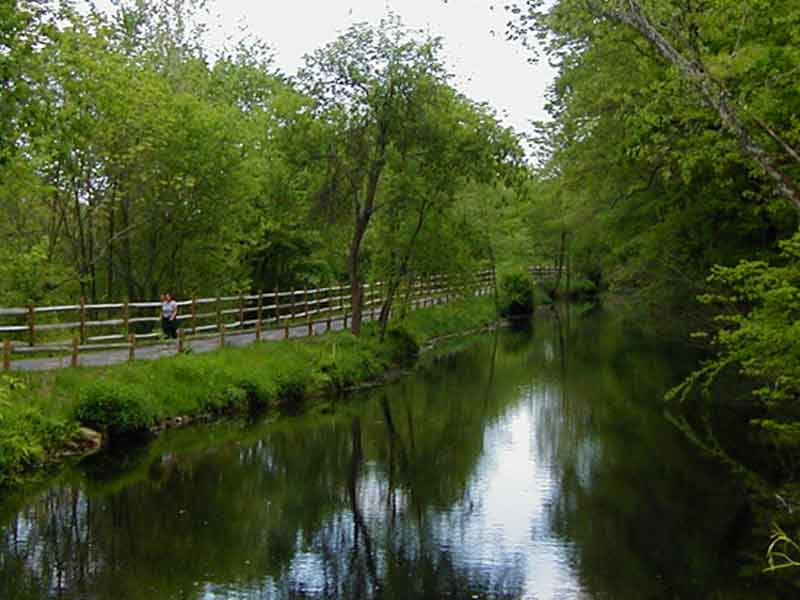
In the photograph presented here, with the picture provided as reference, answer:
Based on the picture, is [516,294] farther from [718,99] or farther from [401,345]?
[718,99]

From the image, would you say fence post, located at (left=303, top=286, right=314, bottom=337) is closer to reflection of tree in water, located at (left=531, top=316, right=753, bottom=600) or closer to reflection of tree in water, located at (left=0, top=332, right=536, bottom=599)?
reflection of tree in water, located at (left=531, top=316, right=753, bottom=600)

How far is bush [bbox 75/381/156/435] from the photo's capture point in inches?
748

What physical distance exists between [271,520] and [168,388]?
7047 mm

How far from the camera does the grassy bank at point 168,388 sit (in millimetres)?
17234

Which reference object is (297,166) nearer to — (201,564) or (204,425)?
(204,425)

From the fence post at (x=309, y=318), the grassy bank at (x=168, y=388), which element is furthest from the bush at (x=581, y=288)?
the grassy bank at (x=168, y=388)

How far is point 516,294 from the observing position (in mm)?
53000

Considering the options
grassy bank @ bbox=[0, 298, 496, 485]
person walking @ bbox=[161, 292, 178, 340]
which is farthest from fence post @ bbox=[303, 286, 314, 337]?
person walking @ bbox=[161, 292, 178, 340]

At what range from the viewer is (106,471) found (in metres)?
17.4

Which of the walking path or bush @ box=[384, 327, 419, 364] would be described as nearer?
the walking path

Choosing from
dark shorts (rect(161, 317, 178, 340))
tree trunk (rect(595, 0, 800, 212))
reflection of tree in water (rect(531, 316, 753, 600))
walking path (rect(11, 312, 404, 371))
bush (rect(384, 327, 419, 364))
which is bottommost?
reflection of tree in water (rect(531, 316, 753, 600))

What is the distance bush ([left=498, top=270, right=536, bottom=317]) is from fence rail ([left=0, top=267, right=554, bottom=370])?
794 cm

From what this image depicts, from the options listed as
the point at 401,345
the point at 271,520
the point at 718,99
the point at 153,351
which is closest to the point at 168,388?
the point at 153,351

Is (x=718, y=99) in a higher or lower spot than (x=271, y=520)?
higher
